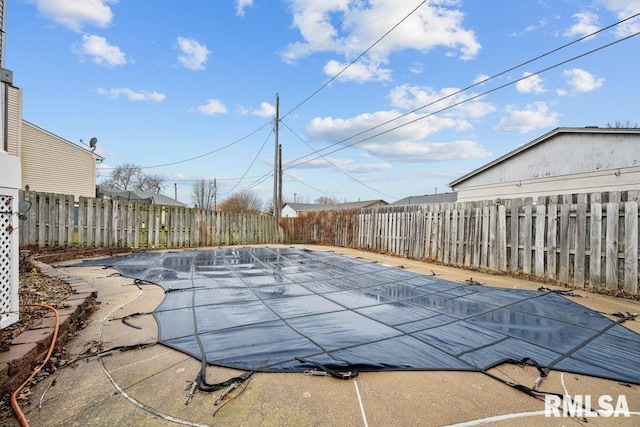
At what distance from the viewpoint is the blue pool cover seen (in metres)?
1.93

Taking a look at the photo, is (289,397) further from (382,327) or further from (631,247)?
(631,247)

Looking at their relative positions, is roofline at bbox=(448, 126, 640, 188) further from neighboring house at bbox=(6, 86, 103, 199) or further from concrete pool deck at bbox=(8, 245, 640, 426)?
neighboring house at bbox=(6, 86, 103, 199)

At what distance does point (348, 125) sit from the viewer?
13.0 meters

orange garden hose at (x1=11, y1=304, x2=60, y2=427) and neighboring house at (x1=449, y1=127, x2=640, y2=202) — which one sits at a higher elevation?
neighboring house at (x1=449, y1=127, x2=640, y2=202)

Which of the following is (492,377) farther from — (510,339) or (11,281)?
(11,281)

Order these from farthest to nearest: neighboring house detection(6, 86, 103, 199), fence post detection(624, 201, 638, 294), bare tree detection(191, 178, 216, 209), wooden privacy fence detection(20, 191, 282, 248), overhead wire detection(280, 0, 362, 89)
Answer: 1. bare tree detection(191, 178, 216, 209)
2. neighboring house detection(6, 86, 103, 199)
3. overhead wire detection(280, 0, 362, 89)
4. wooden privacy fence detection(20, 191, 282, 248)
5. fence post detection(624, 201, 638, 294)

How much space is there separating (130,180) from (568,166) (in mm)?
35254

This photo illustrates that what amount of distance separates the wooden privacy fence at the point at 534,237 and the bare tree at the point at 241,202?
84.2 feet

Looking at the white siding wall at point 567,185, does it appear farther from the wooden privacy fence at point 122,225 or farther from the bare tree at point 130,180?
the bare tree at point 130,180

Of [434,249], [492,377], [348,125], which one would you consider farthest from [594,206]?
[348,125]

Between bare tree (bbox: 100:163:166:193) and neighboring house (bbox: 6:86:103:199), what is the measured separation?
1743 cm

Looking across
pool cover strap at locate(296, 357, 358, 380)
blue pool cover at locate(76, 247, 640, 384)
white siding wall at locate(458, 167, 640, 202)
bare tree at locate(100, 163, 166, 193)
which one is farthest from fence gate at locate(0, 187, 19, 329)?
bare tree at locate(100, 163, 166, 193)

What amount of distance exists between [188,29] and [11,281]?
364 inches

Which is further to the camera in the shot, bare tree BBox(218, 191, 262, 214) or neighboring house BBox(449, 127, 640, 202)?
bare tree BBox(218, 191, 262, 214)
